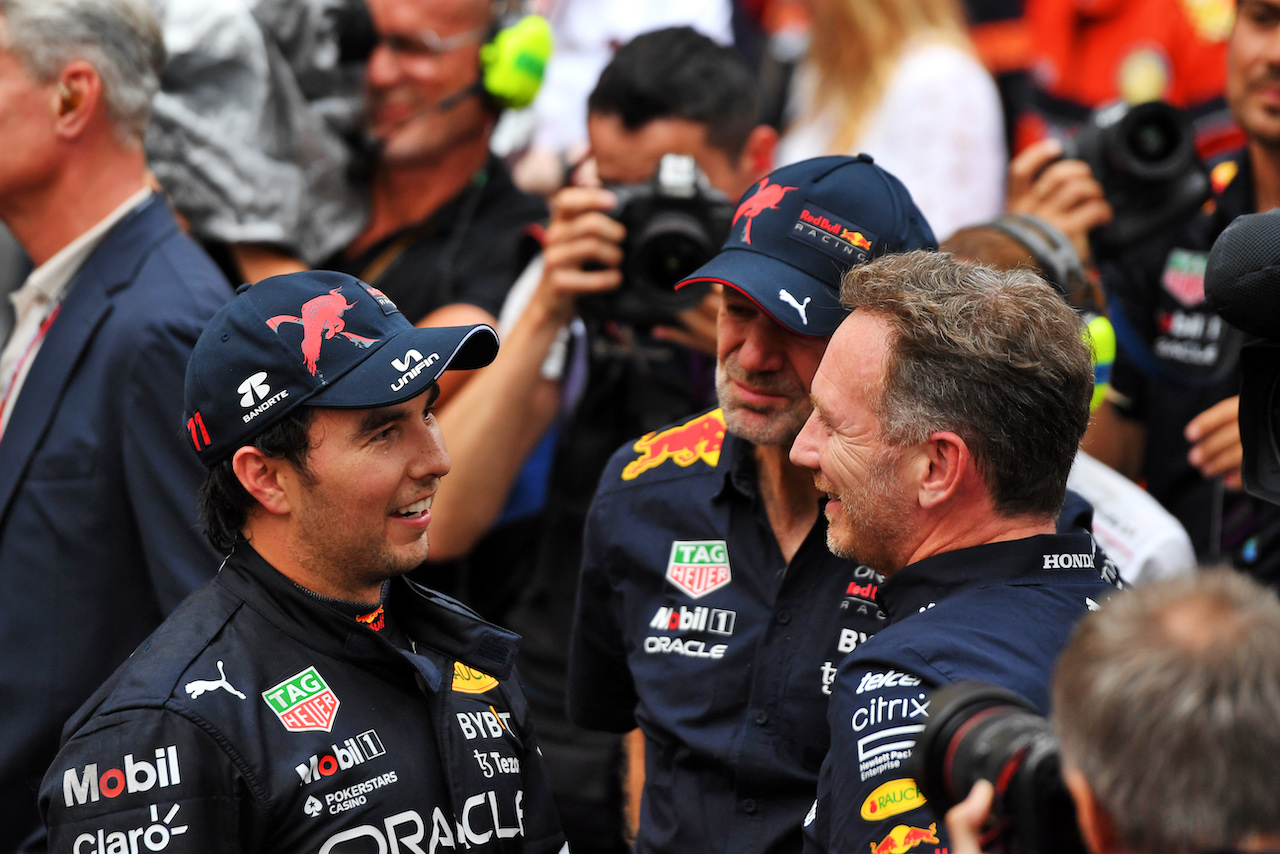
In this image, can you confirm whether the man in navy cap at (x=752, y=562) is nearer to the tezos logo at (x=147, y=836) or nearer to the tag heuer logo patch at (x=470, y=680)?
the tag heuer logo patch at (x=470, y=680)

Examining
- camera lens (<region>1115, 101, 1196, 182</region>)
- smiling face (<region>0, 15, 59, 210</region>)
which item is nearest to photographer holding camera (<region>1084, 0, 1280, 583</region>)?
camera lens (<region>1115, 101, 1196, 182</region>)

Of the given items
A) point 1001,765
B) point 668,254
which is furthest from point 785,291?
point 1001,765

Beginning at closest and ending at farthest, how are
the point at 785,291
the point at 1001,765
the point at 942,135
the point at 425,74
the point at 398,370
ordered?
the point at 1001,765 < the point at 398,370 < the point at 785,291 < the point at 425,74 < the point at 942,135

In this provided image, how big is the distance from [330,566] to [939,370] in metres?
1.03

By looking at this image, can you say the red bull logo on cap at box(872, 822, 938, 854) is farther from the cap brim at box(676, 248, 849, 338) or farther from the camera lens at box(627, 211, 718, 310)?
the camera lens at box(627, 211, 718, 310)

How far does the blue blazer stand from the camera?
2713 mm

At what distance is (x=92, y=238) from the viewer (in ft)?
10.1

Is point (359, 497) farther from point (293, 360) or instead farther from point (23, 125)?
point (23, 125)

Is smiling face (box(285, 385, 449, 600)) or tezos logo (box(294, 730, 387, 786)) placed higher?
smiling face (box(285, 385, 449, 600))

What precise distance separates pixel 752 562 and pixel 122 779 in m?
1.18

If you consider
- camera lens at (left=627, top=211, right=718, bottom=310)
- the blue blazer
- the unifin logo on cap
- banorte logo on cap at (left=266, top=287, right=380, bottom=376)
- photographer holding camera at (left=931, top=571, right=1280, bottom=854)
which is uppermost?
photographer holding camera at (left=931, top=571, right=1280, bottom=854)

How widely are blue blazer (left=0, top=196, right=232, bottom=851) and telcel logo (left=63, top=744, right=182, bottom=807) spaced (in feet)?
2.54

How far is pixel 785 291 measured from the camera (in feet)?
8.23

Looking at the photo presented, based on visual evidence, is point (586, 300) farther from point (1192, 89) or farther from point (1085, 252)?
point (1192, 89)
